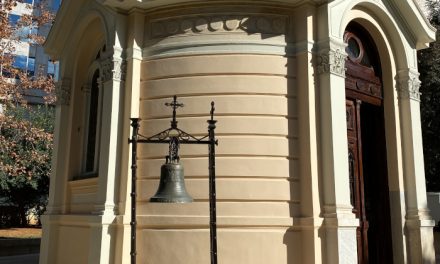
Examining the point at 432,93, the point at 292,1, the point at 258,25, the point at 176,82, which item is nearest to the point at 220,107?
the point at 176,82

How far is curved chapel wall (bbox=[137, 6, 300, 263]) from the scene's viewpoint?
9.16 m

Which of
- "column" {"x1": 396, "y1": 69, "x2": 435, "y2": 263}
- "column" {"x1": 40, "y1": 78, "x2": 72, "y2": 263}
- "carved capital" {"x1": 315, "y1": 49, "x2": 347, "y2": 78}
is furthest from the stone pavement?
"column" {"x1": 396, "y1": 69, "x2": 435, "y2": 263}

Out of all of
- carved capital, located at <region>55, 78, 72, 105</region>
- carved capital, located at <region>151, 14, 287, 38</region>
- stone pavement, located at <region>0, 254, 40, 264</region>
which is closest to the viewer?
carved capital, located at <region>151, 14, 287, 38</region>

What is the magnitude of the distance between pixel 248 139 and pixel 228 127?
443 mm

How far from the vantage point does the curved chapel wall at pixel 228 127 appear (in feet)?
30.1

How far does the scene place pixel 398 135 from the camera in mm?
11750

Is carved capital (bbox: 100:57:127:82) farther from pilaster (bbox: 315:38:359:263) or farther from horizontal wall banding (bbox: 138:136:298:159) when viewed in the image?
pilaster (bbox: 315:38:359:263)

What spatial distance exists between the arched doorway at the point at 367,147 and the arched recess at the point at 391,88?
0.11 metres

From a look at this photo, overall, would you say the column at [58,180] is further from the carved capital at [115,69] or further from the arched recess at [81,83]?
the carved capital at [115,69]

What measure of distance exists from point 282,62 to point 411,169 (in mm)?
4304

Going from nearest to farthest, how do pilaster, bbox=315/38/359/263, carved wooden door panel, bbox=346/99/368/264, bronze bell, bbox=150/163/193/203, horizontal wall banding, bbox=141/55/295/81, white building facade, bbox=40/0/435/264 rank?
bronze bell, bbox=150/163/193/203 < pilaster, bbox=315/38/359/263 < white building facade, bbox=40/0/435/264 < horizontal wall banding, bbox=141/55/295/81 < carved wooden door panel, bbox=346/99/368/264

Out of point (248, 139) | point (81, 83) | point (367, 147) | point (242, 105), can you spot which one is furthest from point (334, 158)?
point (81, 83)

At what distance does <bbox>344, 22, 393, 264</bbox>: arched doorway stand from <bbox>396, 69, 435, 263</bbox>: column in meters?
0.45

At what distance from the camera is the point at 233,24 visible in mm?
9906
